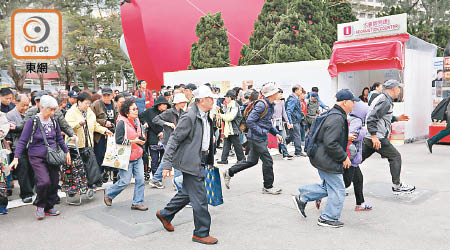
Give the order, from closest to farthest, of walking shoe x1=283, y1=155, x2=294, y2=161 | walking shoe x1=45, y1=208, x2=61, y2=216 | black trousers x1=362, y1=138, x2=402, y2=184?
walking shoe x1=45, y1=208, x2=61, y2=216 → black trousers x1=362, y1=138, x2=402, y2=184 → walking shoe x1=283, y1=155, x2=294, y2=161

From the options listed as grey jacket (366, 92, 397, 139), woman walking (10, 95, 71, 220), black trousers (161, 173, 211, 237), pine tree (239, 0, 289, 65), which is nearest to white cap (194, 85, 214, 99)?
black trousers (161, 173, 211, 237)

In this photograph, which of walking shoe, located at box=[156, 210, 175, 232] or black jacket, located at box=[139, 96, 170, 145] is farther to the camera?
black jacket, located at box=[139, 96, 170, 145]

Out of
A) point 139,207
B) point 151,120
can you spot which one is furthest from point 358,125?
point 151,120

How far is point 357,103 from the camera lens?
548 cm

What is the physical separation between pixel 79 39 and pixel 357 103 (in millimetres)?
28377

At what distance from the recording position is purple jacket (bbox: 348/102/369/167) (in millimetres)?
5395

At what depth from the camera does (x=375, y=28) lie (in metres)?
12.0

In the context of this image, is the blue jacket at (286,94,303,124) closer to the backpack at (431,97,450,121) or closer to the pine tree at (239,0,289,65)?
the backpack at (431,97,450,121)

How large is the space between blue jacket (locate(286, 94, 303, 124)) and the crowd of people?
8.58 feet

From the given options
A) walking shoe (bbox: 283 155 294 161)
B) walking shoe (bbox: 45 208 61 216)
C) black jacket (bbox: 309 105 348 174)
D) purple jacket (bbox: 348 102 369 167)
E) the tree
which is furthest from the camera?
the tree

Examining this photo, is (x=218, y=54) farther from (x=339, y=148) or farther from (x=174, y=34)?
(x=339, y=148)

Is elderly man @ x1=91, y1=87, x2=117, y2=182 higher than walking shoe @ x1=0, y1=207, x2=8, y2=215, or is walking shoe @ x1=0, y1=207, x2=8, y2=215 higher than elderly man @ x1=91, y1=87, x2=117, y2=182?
elderly man @ x1=91, y1=87, x2=117, y2=182

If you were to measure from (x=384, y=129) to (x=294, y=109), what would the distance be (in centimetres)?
421

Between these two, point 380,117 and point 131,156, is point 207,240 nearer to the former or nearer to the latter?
point 131,156
